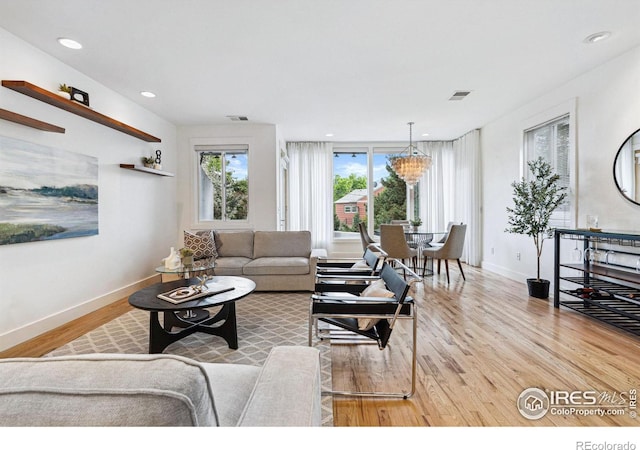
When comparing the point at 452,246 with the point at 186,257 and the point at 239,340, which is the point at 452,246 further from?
the point at 186,257

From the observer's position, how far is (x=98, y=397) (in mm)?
560

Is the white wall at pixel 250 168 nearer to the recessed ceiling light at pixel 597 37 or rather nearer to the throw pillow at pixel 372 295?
the throw pillow at pixel 372 295

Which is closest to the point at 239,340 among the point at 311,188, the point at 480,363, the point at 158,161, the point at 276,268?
the point at 276,268

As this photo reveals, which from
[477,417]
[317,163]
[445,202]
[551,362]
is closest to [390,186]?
[445,202]

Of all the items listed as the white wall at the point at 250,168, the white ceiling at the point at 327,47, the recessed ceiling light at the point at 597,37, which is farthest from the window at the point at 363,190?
the recessed ceiling light at the point at 597,37

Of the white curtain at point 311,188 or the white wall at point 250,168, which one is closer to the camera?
the white wall at point 250,168

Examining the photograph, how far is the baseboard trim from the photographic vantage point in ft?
8.67

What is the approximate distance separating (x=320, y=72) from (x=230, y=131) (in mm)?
2632

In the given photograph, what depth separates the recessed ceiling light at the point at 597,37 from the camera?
274 cm

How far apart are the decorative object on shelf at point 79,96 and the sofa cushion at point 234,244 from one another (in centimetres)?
226

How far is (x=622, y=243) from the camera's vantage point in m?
3.19

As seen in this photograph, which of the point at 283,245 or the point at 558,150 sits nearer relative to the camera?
the point at 558,150
